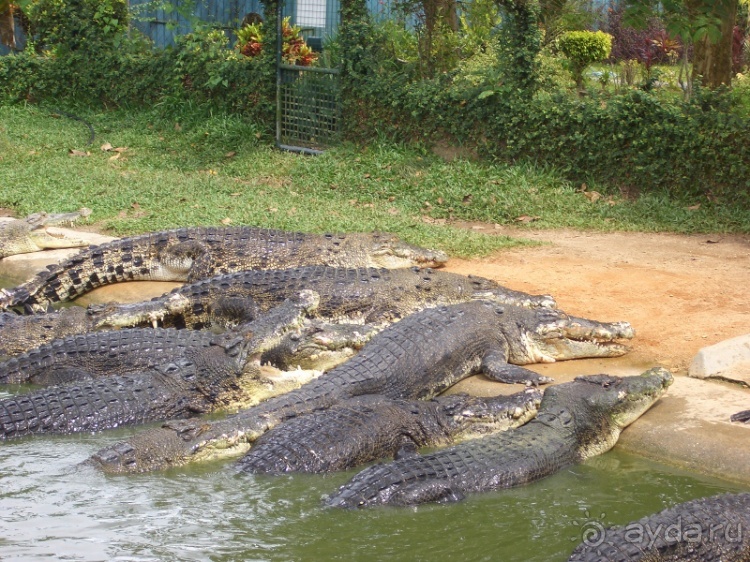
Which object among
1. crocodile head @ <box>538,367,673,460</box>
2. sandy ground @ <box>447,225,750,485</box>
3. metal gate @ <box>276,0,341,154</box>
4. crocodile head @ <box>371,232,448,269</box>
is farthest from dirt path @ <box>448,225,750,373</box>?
metal gate @ <box>276,0,341,154</box>

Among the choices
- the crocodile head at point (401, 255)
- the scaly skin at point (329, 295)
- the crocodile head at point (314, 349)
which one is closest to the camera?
the crocodile head at point (314, 349)

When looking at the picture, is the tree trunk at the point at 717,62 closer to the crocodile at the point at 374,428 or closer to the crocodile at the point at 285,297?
the crocodile at the point at 285,297

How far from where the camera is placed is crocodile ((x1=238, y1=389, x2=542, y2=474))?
5.05 meters

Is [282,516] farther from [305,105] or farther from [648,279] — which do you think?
[305,105]

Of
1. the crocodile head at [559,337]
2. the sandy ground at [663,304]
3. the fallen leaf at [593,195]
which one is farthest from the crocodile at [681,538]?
the fallen leaf at [593,195]

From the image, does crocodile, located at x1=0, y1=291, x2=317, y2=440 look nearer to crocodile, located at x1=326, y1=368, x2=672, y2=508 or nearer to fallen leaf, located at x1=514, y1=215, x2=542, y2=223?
crocodile, located at x1=326, y1=368, x2=672, y2=508

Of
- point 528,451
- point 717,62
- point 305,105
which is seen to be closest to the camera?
point 528,451

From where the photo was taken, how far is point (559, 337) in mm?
6559

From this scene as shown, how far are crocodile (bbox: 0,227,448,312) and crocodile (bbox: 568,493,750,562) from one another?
476cm

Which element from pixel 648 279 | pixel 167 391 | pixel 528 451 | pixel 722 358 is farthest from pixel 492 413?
pixel 648 279

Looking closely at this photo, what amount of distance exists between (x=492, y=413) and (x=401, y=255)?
3.27 metres

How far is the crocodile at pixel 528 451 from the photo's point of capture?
464cm

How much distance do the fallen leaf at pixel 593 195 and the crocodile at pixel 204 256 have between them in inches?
99.4

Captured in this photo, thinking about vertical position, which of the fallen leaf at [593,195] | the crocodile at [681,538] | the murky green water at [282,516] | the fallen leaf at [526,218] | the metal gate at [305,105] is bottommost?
the murky green water at [282,516]
